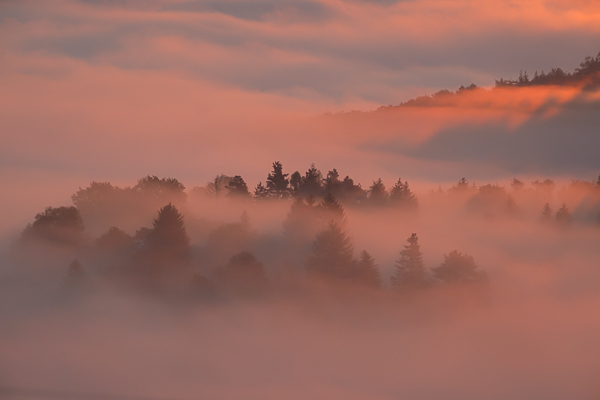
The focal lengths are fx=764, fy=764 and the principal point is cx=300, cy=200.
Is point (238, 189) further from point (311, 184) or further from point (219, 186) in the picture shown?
point (311, 184)

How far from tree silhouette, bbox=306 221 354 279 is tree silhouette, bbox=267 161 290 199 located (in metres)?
21.0

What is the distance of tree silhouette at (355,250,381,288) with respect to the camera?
10225 cm

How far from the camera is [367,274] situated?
10250cm

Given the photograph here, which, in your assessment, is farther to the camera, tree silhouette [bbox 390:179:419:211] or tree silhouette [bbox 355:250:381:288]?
tree silhouette [bbox 390:179:419:211]

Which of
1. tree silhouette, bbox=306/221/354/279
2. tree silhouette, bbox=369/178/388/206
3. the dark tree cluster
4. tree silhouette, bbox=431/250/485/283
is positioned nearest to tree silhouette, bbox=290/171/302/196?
the dark tree cluster

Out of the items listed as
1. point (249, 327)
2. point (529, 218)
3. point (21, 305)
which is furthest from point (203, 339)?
point (529, 218)

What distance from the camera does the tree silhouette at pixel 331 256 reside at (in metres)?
102

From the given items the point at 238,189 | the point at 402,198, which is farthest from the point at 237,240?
the point at 402,198

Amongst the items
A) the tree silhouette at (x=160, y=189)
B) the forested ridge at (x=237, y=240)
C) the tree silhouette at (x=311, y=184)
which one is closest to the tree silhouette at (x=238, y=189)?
the forested ridge at (x=237, y=240)

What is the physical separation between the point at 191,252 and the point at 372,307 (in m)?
28.6

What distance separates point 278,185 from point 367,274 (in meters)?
27.2

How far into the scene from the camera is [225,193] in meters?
132

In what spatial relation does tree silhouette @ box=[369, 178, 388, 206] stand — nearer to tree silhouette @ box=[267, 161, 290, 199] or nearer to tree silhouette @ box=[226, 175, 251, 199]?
tree silhouette @ box=[267, 161, 290, 199]

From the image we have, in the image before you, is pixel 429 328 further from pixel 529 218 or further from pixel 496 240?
pixel 529 218
